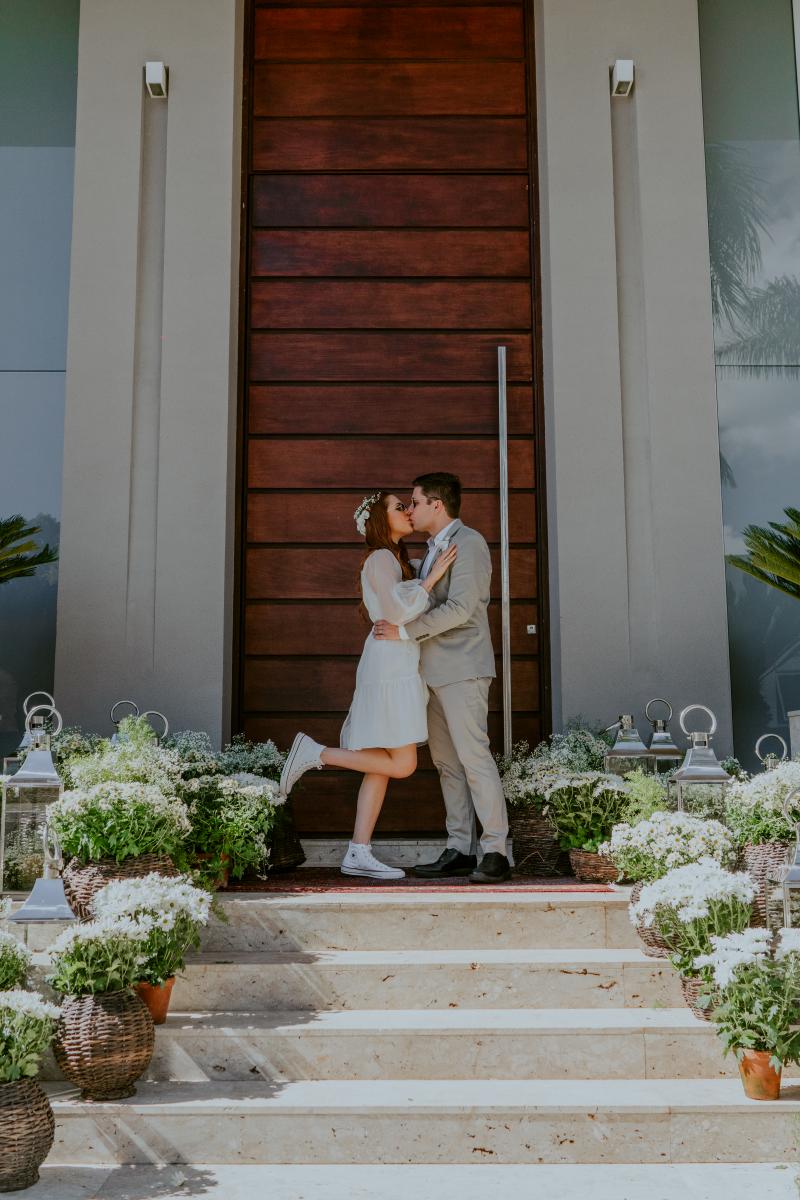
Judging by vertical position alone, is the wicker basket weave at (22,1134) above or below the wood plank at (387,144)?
below

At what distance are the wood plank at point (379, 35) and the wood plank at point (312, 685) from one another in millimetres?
3417

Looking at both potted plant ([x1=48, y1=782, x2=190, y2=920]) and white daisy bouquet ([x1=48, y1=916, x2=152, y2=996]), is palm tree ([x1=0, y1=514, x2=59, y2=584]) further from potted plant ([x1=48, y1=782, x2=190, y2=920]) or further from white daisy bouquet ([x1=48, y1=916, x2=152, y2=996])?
white daisy bouquet ([x1=48, y1=916, x2=152, y2=996])

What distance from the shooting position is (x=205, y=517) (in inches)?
236

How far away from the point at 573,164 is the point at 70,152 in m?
2.75

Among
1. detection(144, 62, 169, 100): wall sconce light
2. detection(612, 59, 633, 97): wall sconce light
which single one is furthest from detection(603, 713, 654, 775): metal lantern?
detection(144, 62, 169, 100): wall sconce light

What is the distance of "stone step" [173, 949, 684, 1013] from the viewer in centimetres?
374

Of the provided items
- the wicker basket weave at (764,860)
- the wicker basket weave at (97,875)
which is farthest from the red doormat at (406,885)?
the wicker basket weave at (97,875)

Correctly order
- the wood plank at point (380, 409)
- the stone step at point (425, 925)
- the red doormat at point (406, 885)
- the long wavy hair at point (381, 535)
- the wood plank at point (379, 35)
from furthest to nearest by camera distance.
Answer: the wood plank at point (379, 35), the wood plank at point (380, 409), the long wavy hair at point (381, 535), the red doormat at point (406, 885), the stone step at point (425, 925)

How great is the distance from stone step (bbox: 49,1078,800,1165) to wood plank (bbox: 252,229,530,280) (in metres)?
4.60

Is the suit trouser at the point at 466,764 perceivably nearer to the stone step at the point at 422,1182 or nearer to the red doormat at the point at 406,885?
the red doormat at the point at 406,885

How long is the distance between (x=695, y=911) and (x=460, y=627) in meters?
1.91

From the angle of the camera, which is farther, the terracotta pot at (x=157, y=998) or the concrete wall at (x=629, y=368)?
the concrete wall at (x=629, y=368)

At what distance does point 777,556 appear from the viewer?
5.64 m

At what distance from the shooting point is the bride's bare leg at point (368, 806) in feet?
16.4
